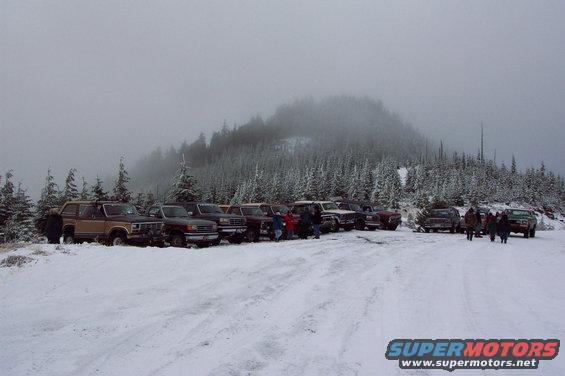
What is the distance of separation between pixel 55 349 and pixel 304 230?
1594 cm

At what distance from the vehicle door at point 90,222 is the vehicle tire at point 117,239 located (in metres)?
0.44

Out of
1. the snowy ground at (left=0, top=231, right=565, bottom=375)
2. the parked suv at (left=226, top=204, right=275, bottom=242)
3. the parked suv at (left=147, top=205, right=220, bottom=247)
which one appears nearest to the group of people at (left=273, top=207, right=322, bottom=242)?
the parked suv at (left=226, top=204, right=275, bottom=242)

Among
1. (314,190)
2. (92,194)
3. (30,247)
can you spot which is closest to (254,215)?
(30,247)

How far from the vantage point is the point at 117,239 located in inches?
592

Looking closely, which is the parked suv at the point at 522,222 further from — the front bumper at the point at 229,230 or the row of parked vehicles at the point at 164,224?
the front bumper at the point at 229,230

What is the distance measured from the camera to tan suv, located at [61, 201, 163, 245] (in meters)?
15.0

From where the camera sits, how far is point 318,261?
39.8 ft

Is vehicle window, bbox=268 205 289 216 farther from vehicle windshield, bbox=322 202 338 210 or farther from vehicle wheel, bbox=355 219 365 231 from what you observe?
vehicle wheel, bbox=355 219 365 231

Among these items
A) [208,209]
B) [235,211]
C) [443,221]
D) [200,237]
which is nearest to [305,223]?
[235,211]

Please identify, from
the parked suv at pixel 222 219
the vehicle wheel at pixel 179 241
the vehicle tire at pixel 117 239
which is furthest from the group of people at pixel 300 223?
the vehicle tire at pixel 117 239

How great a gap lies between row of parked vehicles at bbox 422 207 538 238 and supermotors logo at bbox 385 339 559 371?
21214 mm

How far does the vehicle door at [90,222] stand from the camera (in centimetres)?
1549

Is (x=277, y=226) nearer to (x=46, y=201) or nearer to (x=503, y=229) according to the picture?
(x=503, y=229)

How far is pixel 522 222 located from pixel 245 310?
945 inches
